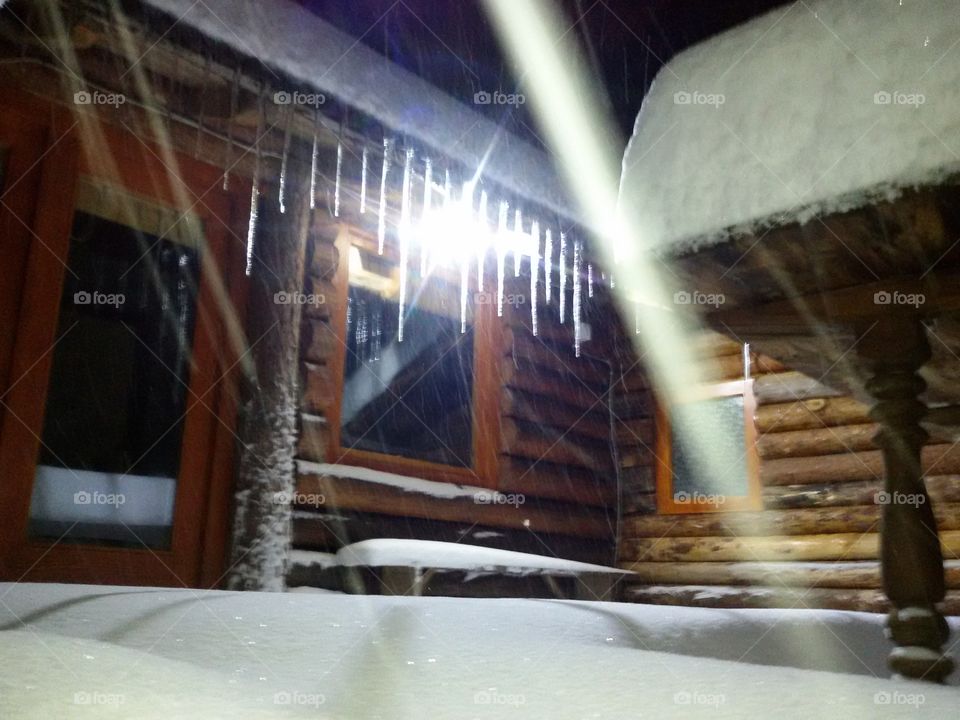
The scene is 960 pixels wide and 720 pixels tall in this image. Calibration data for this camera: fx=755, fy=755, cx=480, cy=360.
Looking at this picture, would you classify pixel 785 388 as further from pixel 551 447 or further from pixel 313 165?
pixel 313 165

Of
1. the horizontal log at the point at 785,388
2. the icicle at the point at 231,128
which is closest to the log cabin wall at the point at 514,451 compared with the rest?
the icicle at the point at 231,128

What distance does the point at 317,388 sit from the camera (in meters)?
4.79

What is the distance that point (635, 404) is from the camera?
7.28 meters

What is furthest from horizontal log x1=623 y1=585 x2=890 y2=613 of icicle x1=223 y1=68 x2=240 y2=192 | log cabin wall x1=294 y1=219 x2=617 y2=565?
icicle x1=223 y1=68 x2=240 y2=192

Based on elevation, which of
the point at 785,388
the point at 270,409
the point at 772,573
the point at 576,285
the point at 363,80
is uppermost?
A: the point at 363,80

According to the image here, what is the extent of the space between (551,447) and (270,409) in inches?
114

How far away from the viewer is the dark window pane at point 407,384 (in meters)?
5.33

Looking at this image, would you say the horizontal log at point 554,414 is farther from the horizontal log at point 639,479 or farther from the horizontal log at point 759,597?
the horizontal log at point 759,597

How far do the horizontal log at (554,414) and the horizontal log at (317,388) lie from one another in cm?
165

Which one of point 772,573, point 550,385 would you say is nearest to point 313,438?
→ point 550,385

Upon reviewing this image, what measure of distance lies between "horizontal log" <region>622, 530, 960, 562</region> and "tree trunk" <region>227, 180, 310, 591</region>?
375 cm

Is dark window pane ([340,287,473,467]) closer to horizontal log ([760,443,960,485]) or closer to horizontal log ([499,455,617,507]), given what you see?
horizontal log ([499,455,617,507])

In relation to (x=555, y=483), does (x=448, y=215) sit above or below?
above

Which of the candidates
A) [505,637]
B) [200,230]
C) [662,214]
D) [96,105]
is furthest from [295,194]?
[505,637]
